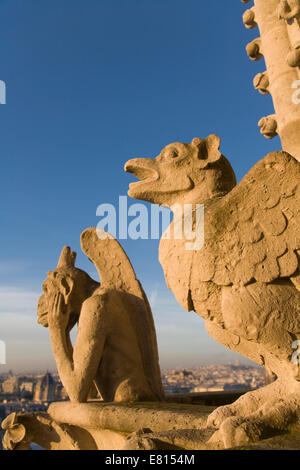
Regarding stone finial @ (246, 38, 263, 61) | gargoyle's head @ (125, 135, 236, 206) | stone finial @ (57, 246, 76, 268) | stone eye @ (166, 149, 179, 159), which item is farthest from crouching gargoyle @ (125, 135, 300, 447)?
stone finial @ (246, 38, 263, 61)

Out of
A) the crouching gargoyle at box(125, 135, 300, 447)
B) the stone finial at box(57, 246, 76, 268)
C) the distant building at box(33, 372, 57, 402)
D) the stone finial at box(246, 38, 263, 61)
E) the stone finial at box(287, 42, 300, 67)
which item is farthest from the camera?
the distant building at box(33, 372, 57, 402)

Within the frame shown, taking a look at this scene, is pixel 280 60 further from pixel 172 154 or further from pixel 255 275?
pixel 255 275

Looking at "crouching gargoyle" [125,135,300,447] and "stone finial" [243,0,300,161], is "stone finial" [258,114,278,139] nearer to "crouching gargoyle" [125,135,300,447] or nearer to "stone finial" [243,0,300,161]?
"stone finial" [243,0,300,161]

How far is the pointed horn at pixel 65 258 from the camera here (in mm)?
4867

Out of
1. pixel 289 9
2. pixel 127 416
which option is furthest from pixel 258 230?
pixel 289 9

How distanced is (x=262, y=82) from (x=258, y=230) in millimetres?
3836

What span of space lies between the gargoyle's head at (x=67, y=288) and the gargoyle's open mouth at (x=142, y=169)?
5.76 ft

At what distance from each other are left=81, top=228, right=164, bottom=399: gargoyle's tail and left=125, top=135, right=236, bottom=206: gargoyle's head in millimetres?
1514

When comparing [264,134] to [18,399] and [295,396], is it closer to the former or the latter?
[295,396]

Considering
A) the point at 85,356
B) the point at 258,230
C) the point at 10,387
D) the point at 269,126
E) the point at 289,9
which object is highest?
the point at 289,9

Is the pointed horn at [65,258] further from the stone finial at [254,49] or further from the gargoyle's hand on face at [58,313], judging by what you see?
the stone finial at [254,49]

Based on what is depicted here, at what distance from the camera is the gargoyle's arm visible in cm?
399

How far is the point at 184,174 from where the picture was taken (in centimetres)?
315

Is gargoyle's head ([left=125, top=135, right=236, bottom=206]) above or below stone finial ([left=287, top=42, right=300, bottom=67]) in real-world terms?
below
